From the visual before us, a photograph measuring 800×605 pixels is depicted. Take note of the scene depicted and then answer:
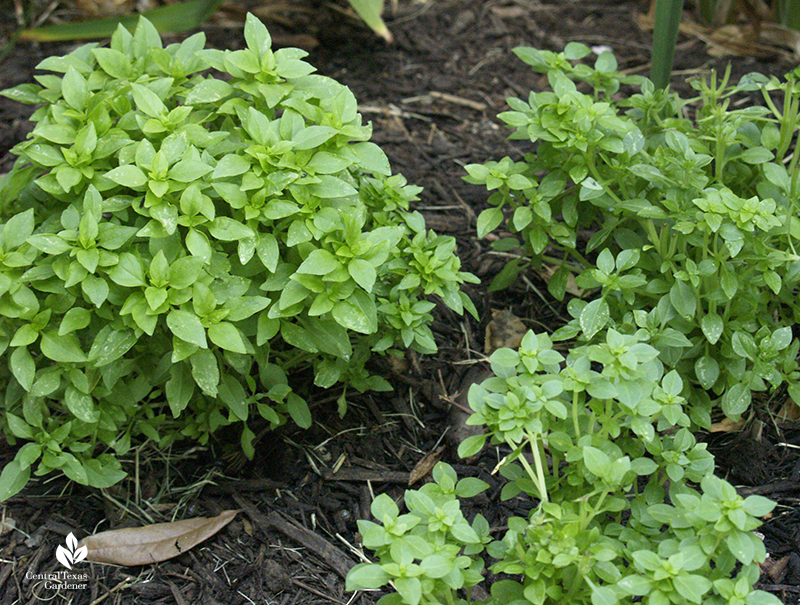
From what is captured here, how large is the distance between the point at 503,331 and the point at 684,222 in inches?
31.5

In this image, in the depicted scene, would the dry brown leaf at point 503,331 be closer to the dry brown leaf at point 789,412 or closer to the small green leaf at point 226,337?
the dry brown leaf at point 789,412

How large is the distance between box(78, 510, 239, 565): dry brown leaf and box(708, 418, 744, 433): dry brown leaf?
57.4 inches

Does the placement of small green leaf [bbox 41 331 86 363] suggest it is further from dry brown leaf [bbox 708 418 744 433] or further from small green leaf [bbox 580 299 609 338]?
dry brown leaf [bbox 708 418 744 433]

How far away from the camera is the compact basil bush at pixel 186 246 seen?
184 centimetres

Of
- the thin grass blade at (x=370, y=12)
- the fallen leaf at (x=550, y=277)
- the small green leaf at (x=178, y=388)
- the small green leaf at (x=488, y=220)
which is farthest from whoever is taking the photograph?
the thin grass blade at (x=370, y=12)

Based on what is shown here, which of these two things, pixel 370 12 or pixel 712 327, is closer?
pixel 712 327

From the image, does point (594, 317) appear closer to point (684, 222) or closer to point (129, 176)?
point (684, 222)

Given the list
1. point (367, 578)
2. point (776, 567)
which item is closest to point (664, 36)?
point (776, 567)

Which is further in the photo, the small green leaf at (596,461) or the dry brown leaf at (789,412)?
the dry brown leaf at (789,412)

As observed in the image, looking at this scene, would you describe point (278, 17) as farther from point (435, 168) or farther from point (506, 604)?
point (506, 604)

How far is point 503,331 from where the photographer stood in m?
2.68

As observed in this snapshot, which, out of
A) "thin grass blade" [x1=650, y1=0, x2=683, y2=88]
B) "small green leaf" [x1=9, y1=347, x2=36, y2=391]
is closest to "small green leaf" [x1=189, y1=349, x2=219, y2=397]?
"small green leaf" [x1=9, y1=347, x2=36, y2=391]

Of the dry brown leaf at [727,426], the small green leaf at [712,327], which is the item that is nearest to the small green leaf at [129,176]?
the small green leaf at [712,327]

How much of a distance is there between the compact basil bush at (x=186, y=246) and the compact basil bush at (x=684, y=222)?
41cm
